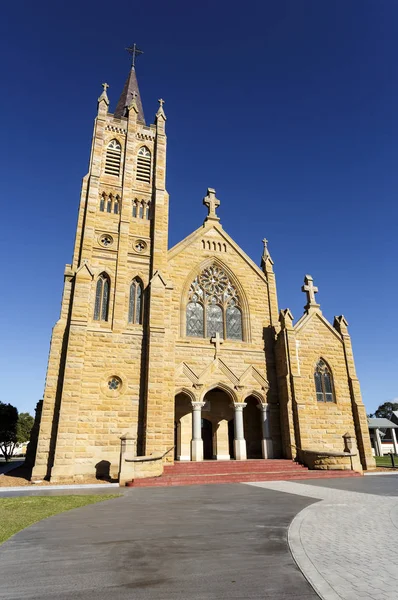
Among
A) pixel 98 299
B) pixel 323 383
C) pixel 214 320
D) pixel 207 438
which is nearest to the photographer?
pixel 98 299

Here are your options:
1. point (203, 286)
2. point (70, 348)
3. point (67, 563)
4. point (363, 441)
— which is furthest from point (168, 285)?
point (67, 563)

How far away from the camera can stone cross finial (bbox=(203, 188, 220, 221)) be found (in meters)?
24.9

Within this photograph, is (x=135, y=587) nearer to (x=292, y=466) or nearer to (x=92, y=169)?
(x=292, y=466)

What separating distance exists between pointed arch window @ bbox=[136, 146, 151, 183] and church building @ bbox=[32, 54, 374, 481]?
0.08 metres

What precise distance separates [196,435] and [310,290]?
12.2 meters

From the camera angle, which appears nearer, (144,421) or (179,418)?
(144,421)

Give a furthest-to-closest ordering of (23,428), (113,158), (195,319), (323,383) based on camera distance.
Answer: (23,428), (113,158), (195,319), (323,383)

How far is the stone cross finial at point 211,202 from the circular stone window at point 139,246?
224 inches

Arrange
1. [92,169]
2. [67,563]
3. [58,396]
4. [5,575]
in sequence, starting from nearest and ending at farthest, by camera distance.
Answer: [5,575] → [67,563] → [58,396] → [92,169]

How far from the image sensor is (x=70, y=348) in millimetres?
17125

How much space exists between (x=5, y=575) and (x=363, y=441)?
67.1ft

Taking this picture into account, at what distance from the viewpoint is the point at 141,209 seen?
22.7m

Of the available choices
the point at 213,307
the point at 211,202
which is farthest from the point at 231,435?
the point at 211,202

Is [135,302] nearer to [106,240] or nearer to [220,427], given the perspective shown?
[106,240]
